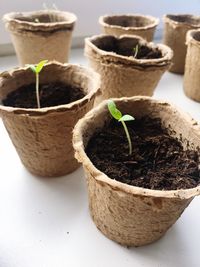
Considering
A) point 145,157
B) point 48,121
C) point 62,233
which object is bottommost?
point 62,233

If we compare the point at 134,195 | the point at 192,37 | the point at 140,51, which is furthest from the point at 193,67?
the point at 134,195

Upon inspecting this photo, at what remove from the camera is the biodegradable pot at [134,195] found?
23.6 inches

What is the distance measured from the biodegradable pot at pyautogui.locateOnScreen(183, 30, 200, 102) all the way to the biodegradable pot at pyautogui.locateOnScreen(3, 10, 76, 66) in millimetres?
464

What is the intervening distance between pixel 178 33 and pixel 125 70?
50 cm

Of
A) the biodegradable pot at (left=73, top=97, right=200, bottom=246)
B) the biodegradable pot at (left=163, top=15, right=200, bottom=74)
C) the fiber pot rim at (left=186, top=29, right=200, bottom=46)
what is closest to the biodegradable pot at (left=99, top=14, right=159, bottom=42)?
the biodegradable pot at (left=163, top=15, right=200, bottom=74)

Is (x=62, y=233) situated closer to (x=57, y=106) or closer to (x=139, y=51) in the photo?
(x=57, y=106)

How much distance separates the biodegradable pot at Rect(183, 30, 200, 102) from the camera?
1.22 metres

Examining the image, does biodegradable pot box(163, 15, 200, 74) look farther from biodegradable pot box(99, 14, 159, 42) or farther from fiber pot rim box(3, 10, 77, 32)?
fiber pot rim box(3, 10, 77, 32)

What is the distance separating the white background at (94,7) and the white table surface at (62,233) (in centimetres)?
79

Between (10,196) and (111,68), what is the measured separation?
0.52 metres

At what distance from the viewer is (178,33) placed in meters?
1.41

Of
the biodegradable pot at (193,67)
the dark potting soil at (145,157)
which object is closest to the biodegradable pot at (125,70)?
the biodegradable pot at (193,67)

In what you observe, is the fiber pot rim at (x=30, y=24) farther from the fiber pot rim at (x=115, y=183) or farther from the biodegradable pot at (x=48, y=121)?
the fiber pot rim at (x=115, y=183)

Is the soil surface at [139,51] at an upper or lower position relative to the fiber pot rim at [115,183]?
lower
